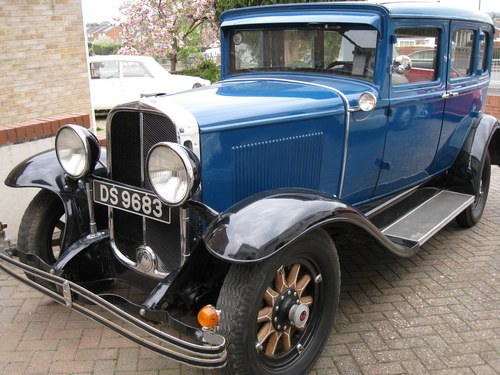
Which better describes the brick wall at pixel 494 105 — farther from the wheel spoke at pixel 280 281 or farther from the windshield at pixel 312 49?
the wheel spoke at pixel 280 281

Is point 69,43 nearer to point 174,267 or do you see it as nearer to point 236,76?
point 236,76

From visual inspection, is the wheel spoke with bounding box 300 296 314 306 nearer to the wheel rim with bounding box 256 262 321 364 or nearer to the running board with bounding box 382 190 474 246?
the wheel rim with bounding box 256 262 321 364

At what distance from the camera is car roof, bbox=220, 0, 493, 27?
3.14 m

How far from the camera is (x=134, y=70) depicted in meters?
10.8

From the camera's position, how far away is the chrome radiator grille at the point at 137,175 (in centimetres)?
249

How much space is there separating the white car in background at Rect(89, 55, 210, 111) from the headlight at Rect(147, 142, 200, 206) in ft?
27.8

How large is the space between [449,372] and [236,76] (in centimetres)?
243

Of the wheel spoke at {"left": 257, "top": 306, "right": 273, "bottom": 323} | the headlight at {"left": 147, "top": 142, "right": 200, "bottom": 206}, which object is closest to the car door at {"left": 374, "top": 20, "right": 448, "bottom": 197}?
the wheel spoke at {"left": 257, "top": 306, "right": 273, "bottom": 323}

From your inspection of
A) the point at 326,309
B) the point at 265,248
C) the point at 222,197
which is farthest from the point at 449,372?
the point at 222,197

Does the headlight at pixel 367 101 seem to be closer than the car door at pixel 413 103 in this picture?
Yes

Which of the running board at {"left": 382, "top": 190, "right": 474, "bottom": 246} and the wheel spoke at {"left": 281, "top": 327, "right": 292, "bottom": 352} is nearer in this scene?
the wheel spoke at {"left": 281, "top": 327, "right": 292, "bottom": 352}

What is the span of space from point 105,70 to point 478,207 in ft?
28.2

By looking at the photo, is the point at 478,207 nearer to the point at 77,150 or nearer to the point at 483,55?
the point at 483,55

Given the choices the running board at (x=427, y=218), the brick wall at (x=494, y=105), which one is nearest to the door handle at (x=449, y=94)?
the running board at (x=427, y=218)
